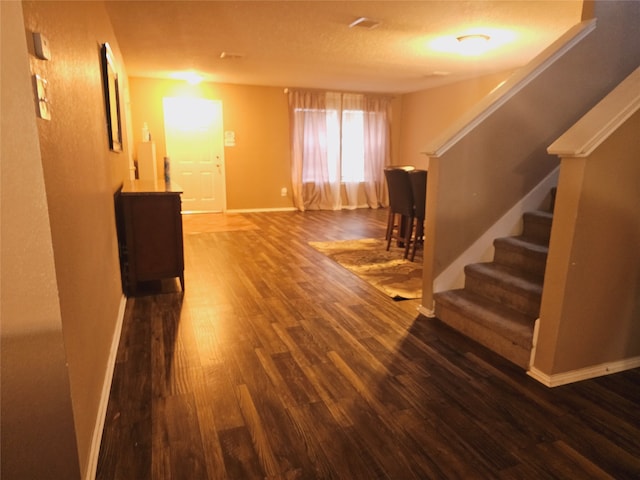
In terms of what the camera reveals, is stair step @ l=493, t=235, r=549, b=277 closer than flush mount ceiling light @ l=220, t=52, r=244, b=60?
Yes

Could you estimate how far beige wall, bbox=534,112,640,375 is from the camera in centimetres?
188

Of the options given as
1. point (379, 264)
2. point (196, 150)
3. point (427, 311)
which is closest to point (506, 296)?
point (427, 311)

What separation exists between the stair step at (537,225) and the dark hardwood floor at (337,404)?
971 mm

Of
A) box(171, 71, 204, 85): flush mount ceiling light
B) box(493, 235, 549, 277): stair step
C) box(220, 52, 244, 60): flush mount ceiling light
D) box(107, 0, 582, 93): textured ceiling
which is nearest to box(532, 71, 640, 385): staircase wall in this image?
box(493, 235, 549, 277): stair step

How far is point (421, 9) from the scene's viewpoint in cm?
328

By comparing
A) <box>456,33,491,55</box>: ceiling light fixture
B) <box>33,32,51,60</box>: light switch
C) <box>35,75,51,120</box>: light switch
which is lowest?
<box>35,75,51,120</box>: light switch

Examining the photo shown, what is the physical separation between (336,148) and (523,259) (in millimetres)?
5719

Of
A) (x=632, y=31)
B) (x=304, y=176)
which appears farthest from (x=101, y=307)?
(x=304, y=176)

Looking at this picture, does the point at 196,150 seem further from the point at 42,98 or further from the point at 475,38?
the point at 42,98

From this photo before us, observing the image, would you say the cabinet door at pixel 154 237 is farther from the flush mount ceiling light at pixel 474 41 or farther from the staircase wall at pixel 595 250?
the flush mount ceiling light at pixel 474 41

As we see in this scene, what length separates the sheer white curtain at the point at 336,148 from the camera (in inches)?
302

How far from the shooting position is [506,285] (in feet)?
8.32

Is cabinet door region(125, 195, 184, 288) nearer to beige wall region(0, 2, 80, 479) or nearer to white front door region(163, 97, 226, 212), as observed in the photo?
beige wall region(0, 2, 80, 479)

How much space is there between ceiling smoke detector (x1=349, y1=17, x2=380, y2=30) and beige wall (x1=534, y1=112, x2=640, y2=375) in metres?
2.37
